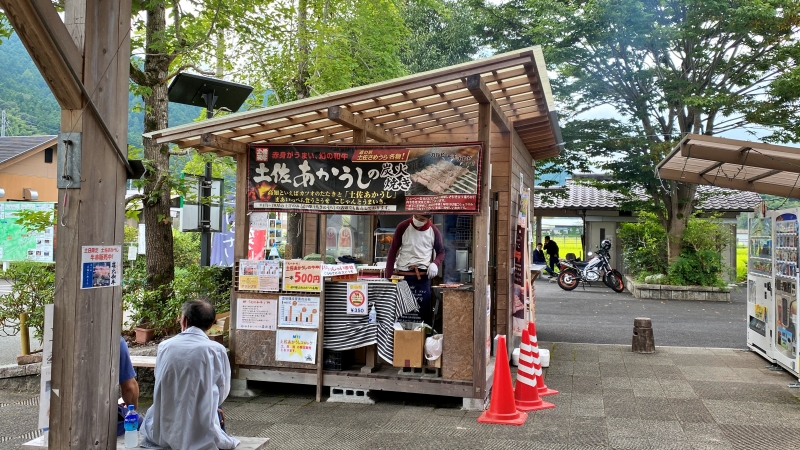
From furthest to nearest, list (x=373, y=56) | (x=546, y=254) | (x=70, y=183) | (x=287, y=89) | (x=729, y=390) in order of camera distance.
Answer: (x=546, y=254) → (x=287, y=89) → (x=373, y=56) → (x=729, y=390) → (x=70, y=183)

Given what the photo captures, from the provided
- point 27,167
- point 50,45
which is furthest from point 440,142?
point 27,167

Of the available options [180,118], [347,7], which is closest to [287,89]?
[347,7]

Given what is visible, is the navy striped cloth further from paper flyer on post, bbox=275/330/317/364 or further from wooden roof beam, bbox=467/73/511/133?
wooden roof beam, bbox=467/73/511/133

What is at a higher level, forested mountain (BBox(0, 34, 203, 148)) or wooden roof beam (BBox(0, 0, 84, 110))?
forested mountain (BBox(0, 34, 203, 148))

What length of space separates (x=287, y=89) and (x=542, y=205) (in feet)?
43.0

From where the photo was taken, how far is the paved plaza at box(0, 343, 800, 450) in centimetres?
584

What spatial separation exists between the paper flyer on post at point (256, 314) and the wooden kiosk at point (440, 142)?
0.26 ft

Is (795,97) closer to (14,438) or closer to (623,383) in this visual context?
(623,383)

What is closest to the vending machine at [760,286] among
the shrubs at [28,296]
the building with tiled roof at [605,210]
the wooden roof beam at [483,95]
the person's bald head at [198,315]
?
the wooden roof beam at [483,95]

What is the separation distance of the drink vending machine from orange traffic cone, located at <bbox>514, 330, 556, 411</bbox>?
3.36m

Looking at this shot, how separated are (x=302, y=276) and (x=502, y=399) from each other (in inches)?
100

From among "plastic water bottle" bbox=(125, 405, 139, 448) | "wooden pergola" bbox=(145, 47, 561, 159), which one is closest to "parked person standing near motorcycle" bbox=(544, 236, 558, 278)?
"wooden pergola" bbox=(145, 47, 561, 159)

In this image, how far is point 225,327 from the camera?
8695 millimetres

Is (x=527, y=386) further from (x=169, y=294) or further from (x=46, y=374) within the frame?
(x=169, y=294)
